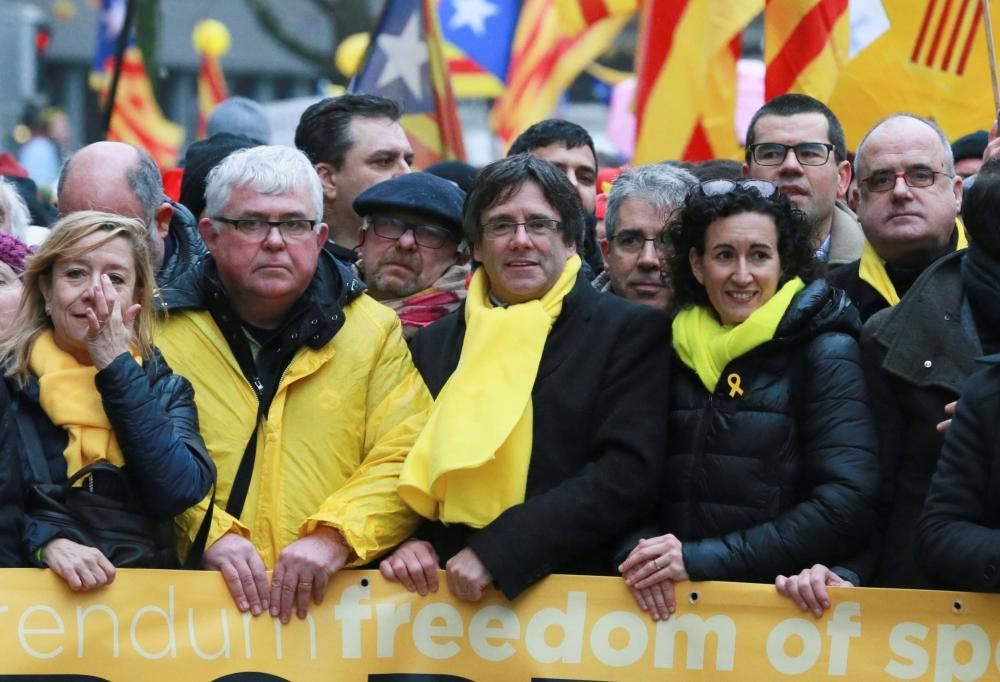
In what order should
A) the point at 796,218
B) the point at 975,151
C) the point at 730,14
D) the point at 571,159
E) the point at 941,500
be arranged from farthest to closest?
the point at 730,14
the point at 975,151
the point at 571,159
the point at 796,218
the point at 941,500

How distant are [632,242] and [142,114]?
10.5 meters

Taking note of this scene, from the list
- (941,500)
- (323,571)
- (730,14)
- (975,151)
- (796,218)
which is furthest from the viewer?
(730,14)

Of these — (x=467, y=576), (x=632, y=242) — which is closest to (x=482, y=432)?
(x=467, y=576)

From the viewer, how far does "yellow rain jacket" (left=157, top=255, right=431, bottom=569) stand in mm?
4809

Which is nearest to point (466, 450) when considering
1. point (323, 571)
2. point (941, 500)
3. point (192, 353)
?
point (323, 571)

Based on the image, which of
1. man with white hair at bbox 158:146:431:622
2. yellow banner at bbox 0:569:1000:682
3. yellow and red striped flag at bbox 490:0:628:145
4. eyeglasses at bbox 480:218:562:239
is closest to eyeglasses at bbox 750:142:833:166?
eyeglasses at bbox 480:218:562:239

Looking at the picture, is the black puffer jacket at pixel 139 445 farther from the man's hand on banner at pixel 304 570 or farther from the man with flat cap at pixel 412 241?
the man with flat cap at pixel 412 241

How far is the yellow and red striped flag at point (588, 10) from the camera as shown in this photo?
10836 millimetres

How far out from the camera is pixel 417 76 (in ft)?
27.7

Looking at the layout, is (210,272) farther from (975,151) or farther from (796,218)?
(975,151)

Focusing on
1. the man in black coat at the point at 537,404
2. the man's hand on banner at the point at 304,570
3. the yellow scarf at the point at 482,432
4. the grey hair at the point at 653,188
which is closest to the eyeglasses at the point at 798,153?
the grey hair at the point at 653,188

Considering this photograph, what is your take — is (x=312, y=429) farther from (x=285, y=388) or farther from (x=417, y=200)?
(x=417, y=200)

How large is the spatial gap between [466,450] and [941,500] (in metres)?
1.22

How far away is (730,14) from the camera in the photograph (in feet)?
26.6
